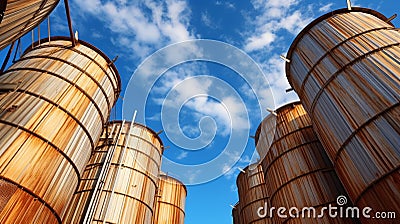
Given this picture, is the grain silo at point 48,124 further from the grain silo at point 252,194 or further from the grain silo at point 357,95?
the grain silo at point 252,194

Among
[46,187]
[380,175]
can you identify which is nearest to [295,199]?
[380,175]

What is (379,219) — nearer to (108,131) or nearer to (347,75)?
(347,75)

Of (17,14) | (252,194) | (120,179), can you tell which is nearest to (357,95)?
(17,14)

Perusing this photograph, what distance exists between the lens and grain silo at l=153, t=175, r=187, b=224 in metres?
22.1

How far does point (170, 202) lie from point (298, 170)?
1408cm

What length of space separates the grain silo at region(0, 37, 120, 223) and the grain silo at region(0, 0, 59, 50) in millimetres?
2832

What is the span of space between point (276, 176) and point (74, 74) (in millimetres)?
12545

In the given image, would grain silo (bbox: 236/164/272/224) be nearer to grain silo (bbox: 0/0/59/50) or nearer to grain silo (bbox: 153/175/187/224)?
grain silo (bbox: 153/175/187/224)

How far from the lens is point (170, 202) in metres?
23.4

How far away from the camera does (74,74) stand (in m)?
12.8

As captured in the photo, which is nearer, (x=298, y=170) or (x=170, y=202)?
(x=298, y=170)

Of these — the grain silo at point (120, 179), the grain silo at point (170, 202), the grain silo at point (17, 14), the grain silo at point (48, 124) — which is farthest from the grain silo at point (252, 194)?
the grain silo at point (17, 14)

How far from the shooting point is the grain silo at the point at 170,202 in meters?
22.1

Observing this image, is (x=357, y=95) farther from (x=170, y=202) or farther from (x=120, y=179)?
(x=170, y=202)
